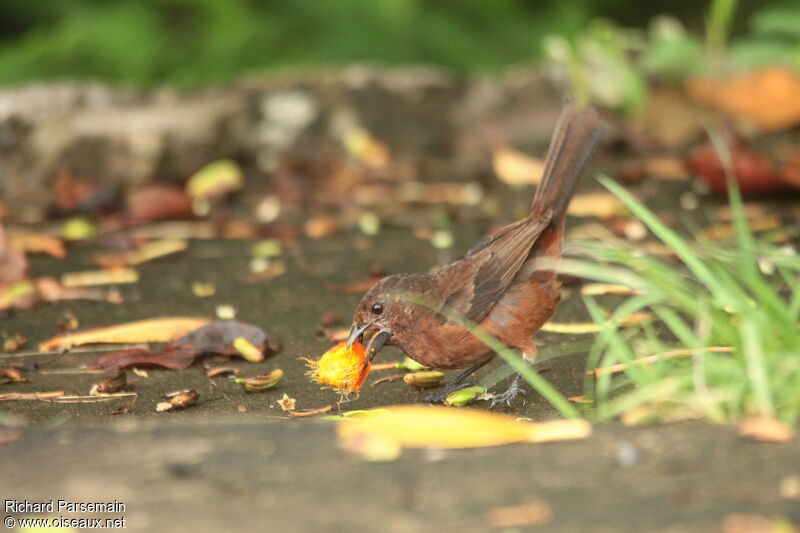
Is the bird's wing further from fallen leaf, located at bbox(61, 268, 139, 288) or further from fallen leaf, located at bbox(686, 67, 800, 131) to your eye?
fallen leaf, located at bbox(686, 67, 800, 131)

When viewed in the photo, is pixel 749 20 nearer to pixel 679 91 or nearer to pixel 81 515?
pixel 679 91

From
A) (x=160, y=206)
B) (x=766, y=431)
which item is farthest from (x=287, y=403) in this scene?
(x=160, y=206)

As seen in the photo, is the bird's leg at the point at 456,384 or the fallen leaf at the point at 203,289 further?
the fallen leaf at the point at 203,289

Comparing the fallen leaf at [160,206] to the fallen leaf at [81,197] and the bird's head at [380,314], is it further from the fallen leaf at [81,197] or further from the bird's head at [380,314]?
the bird's head at [380,314]

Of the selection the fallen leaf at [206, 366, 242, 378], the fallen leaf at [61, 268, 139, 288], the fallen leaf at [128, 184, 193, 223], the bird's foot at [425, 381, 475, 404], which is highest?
the fallen leaf at [128, 184, 193, 223]

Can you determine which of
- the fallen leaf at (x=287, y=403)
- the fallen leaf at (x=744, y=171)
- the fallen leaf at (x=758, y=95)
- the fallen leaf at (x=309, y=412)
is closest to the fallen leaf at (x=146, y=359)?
the fallen leaf at (x=287, y=403)

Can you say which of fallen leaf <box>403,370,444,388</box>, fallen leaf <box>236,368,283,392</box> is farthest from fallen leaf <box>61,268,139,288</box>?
fallen leaf <box>403,370,444,388</box>

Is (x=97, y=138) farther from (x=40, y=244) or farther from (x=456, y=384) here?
(x=456, y=384)
